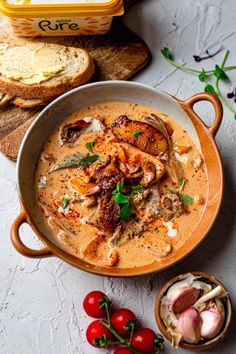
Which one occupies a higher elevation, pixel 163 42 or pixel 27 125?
pixel 163 42

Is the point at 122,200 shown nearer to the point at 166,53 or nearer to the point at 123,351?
the point at 123,351

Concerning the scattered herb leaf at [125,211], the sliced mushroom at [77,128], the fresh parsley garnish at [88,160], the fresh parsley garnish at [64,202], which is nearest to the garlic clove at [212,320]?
the scattered herb leaf at [125,211]

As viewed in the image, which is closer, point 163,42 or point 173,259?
point 173,259

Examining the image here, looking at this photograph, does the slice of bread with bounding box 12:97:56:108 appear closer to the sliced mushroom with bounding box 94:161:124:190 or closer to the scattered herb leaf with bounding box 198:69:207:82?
the sliced mushroom with bounding box 94:161:124:190

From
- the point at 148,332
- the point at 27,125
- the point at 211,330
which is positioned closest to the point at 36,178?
the point at 27,125

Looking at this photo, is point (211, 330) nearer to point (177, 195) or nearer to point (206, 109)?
point (177, 195)

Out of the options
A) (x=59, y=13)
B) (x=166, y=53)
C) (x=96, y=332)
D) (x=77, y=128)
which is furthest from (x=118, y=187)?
(x=59, y=13)
